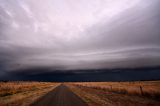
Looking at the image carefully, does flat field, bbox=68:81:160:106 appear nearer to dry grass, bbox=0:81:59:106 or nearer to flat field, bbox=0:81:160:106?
flat field, bbox=0:81:160:106

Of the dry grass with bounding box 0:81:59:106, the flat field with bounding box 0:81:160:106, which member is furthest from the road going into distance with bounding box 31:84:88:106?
the dry grass with bounding box 0:81:59:106

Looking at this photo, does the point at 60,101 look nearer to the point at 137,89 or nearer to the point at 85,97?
the point at 85,97

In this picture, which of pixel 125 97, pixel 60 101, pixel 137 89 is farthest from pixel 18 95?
pixel 137 89

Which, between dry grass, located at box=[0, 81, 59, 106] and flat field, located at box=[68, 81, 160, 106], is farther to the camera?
dry grass, located at box=[0, 81, 59, 106]

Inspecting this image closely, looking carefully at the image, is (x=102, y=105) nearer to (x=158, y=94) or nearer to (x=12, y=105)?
(x=12, y=105)

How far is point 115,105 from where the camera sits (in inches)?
570

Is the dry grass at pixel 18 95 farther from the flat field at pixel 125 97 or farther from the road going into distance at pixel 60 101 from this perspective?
the flat field at pixel 125 97

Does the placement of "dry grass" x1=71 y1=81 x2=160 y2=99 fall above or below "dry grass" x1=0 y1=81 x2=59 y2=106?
below

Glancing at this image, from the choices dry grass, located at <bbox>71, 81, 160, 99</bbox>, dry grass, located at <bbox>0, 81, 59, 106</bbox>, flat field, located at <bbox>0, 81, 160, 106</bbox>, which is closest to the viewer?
flat field, located at <bbox>0, 81, 160, 106</bbox>

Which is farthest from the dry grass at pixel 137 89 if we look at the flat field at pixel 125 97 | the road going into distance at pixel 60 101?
the road going into distance at pixel 60 101

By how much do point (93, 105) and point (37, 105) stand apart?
17.6 ft

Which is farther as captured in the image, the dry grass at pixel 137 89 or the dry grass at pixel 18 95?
the dry grass at pixel 137 89

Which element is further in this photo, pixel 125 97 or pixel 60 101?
pixel 125 97

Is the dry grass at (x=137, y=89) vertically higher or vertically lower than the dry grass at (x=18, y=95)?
lower
